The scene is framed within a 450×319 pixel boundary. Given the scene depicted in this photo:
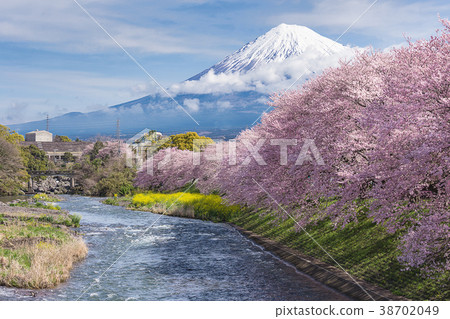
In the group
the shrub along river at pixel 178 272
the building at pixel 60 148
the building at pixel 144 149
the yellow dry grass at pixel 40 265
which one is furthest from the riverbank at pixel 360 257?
the building at pixel 60 148

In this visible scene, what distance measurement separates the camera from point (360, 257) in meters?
22.7

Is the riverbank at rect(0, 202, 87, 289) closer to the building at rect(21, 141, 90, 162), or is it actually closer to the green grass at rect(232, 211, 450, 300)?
the green grass at rect(232, 211, 450, 300)

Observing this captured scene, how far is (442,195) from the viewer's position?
15.4 metres

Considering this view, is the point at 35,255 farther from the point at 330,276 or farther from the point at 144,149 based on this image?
the point at 144,149

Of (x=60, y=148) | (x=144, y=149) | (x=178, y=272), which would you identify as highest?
(x=144, y=149)

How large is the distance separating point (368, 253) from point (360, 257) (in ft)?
1.45

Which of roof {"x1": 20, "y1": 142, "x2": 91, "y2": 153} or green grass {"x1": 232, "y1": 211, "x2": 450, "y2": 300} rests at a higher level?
roof {"x1": 20, "y1": 142, "x2": 91, "y2": 153}

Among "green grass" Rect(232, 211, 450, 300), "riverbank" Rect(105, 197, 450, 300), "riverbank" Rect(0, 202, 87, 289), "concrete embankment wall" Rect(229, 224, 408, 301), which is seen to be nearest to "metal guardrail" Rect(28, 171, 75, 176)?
"riverbank" Rect(0, 202, 87, 289)

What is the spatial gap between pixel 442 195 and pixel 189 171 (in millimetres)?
60679

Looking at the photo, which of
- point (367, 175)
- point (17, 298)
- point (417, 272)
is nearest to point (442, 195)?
point (367, 175)

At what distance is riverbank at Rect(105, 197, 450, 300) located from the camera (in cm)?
1750

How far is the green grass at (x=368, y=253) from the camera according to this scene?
17.1m

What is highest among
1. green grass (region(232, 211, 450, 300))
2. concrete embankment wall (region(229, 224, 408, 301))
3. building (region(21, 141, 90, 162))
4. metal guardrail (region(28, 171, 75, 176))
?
building (region(21, 141, 90, 162))

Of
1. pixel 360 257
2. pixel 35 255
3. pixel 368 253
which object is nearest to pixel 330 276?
pixel 360 257
